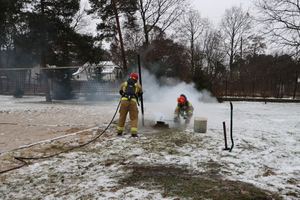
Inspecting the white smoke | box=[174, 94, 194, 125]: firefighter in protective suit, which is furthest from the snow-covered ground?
the white smoke

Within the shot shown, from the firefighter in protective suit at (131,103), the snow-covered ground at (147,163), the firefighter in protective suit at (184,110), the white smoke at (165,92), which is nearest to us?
the snow-covered ground at (147,163)

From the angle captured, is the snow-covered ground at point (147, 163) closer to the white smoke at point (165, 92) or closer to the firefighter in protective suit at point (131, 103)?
the firefighter in protective suit at point (131, 103)

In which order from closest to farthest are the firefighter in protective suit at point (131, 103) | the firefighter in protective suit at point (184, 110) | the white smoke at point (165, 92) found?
the firefighter in protective suit at point (131, 103) < the firefighter in protective suit at point (184, 110) < the white smoke at point (165, 92)

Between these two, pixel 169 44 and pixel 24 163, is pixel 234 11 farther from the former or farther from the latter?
pixel 24 163

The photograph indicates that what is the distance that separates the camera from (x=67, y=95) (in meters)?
19.7

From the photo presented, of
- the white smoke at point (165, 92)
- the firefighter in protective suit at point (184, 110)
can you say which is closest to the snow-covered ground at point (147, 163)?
the firefighter in protective suit at point (184, 110)

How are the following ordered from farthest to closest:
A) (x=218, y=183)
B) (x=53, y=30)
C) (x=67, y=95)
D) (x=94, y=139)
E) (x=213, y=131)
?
(x=67, y=95)
(x=53, y=30)
(x=213, y=131)
(x=94, y=139)
(x=218, y=183)

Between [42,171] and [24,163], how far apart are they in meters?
0.64

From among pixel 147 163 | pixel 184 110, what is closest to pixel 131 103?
pixel 147 163

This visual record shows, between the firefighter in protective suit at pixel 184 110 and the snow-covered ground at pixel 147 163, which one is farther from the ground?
the firefighter in protective suit at pixel 184 110

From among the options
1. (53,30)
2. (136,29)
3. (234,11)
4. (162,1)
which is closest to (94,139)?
(53,30)

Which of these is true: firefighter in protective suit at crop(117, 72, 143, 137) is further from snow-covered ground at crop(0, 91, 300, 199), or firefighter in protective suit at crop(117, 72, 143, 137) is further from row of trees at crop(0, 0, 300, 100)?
row of trees at crop(0, 0, 300, 100)

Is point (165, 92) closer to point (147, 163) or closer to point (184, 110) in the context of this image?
point (184, 110)

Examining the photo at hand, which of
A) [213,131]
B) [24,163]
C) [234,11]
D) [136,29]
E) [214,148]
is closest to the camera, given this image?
[24,163]
